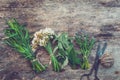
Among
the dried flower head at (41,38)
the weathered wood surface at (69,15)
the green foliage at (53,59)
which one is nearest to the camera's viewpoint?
the green foliage at (53,59)

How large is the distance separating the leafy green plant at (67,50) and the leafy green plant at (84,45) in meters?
0.07

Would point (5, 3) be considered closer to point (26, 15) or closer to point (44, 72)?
point (26, 15)

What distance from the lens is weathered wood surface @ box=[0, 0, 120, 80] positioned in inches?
147

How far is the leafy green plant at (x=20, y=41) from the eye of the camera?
351 cm

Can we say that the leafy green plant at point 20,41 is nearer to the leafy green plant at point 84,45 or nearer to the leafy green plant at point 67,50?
the leafy green plant at point 67,50

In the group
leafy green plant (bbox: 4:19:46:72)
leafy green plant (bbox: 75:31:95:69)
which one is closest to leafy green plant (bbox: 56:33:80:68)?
leafy green plant (bbox: 75:31:95:69)

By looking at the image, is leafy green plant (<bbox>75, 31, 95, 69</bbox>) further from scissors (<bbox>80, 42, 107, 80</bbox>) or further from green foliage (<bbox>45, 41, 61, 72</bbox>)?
green foliage (<bbox>45, 41, 61, 72</bbox>)

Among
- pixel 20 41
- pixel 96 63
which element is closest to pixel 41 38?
pixel 20 41

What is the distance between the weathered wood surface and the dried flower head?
0.51 feet

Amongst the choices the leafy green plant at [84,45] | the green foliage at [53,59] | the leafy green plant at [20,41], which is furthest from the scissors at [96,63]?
the leafy green plant at [20,41]

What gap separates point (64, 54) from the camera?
3.55 metres

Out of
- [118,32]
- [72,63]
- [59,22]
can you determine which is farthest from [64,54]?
[118,32]

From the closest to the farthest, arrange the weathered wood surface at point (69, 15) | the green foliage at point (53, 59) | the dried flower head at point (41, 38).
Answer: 1. the green foliage at point (53, 59)
2. the dried flower head at point (41, 38)
3. the weathered wood surface at point (69, 15)

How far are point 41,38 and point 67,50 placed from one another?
0.31 metres
